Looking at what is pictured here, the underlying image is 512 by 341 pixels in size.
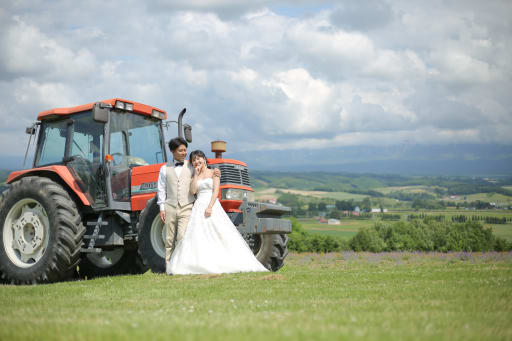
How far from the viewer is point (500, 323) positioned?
16.0 ft

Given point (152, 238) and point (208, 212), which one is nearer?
point (208, 212)

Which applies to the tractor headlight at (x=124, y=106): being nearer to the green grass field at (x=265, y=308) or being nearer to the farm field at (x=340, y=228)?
the green grass field at (x=265, y=308)

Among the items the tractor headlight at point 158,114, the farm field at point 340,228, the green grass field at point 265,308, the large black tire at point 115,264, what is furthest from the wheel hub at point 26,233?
the farm field at point 340,228

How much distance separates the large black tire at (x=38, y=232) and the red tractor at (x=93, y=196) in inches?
0.8

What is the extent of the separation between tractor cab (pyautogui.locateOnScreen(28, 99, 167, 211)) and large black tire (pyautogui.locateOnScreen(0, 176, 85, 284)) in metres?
0.72

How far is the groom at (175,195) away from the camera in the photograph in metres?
9.49

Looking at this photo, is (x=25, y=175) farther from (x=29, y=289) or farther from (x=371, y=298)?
(x=371, y=298)

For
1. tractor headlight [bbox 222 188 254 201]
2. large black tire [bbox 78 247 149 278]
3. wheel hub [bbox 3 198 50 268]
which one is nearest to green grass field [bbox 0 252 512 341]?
wheel hub [bbox 3 198 50 268]

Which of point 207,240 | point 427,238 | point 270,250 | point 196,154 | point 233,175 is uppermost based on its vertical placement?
point 196,154

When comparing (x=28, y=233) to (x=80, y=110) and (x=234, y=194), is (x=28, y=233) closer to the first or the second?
(x=80, y=110)

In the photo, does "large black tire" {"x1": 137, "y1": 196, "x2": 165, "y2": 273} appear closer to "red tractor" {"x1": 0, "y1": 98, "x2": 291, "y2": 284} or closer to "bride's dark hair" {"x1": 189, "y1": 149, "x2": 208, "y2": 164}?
"red tractor" {"x1": 0, "y1": 98, "x2": 291, "y2": 284}

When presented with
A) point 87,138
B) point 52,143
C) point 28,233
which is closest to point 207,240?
point 87,138

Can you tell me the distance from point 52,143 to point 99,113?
2.01 m

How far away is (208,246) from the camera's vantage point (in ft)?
31.5
